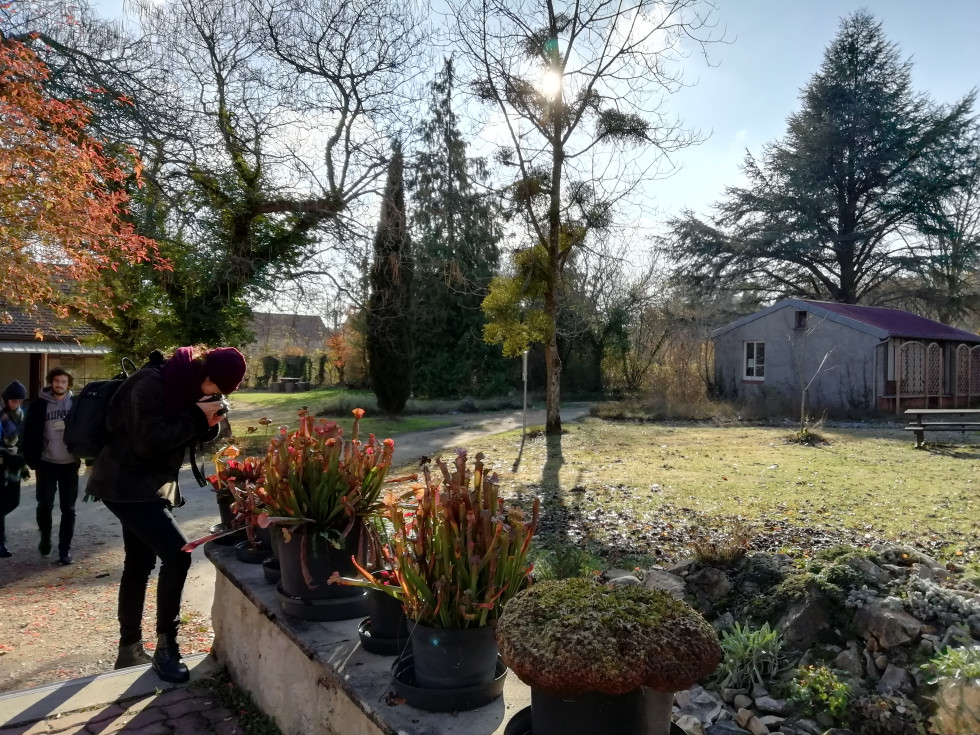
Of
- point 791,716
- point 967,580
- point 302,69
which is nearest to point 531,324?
point 302,69

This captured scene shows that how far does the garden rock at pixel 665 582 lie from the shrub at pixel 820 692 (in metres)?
0.89

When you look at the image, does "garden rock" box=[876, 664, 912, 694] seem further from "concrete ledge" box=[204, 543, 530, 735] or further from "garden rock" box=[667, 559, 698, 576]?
"concrete ledge" box=[204, 543, 530, 735]

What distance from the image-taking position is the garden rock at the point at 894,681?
116 inches

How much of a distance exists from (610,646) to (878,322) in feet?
72.9

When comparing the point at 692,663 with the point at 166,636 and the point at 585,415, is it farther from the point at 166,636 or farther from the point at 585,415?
the point at 585,415

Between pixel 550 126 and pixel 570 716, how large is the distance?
13.3m

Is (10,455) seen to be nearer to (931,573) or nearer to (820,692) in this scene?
(820,692)

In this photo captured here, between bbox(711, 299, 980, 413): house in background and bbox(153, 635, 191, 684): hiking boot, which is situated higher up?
bbox(711, 299, 980, 413): house in background

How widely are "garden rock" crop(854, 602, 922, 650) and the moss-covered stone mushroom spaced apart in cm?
205

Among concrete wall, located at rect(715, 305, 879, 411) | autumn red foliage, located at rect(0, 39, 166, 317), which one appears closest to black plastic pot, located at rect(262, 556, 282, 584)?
autumn red foliage, located at rect(0, 39, 166, 317)

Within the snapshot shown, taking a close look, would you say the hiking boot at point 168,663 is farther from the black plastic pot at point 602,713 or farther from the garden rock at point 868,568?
the garden rock at point 868,568

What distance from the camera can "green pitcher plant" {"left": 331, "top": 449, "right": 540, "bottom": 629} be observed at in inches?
82.0

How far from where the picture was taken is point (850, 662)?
3100 mm

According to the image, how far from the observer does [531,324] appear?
13.7m
